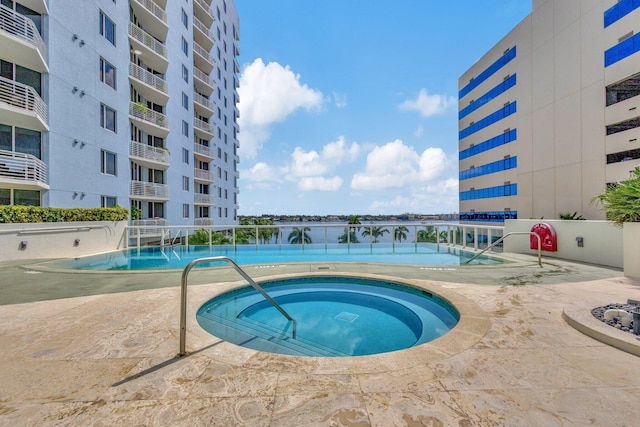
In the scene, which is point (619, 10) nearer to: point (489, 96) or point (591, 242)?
point (489, 96)

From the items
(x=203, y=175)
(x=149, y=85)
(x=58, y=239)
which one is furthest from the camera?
(x=203, y=175)

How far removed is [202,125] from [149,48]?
7.58 meters

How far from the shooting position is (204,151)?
77.5 feet

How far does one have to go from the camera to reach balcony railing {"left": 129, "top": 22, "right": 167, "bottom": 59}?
51.6 feet

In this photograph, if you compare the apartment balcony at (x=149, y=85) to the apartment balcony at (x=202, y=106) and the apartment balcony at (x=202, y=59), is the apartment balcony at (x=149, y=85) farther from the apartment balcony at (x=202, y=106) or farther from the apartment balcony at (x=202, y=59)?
the apartment balcony at (x=202, y=59)

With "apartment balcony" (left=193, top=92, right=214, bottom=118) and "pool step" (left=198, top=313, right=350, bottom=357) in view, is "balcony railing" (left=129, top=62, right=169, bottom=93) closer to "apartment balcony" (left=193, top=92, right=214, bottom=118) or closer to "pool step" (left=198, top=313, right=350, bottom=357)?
"apartment balcony" (left=193, top=92, right=214, bottom=118)

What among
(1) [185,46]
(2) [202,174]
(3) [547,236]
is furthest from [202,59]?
(3) [547,236]

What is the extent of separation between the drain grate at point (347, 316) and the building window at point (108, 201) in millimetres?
14482

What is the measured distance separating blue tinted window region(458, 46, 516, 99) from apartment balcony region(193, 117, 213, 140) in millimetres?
27965

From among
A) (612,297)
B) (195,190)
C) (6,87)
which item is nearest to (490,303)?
(612,297)

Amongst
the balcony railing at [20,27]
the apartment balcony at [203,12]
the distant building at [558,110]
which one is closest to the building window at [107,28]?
the balcony railing at [20,27]

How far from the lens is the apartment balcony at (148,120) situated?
15539 mm

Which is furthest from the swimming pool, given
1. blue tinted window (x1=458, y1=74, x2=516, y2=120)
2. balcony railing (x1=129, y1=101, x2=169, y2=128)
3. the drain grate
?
blue tinted window (x1=458, y1=74, x2=516, y2=120)

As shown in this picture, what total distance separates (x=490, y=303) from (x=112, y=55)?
19.5 meters
